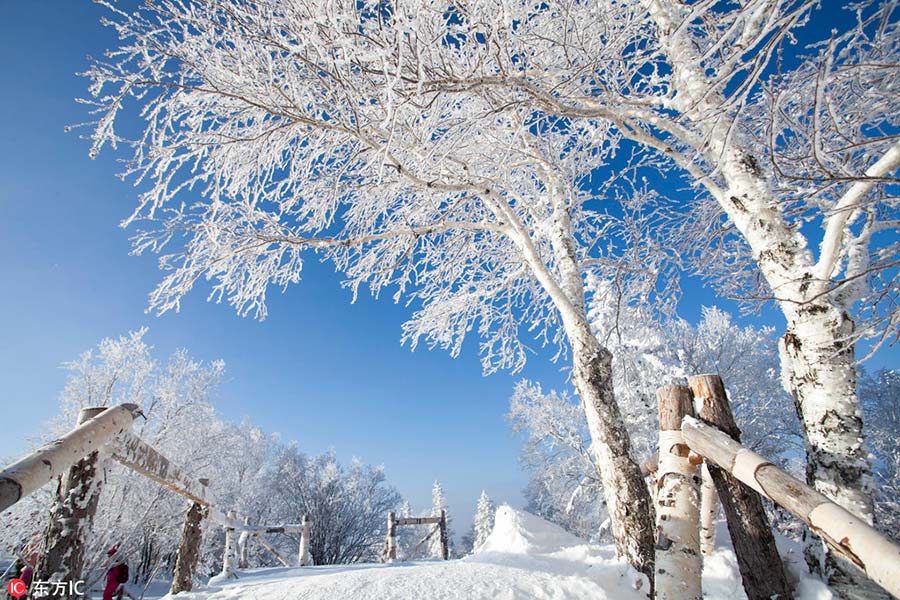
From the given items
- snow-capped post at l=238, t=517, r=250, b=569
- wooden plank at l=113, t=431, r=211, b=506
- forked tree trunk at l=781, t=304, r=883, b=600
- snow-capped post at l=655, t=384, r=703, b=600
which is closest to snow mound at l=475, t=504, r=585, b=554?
snow-capped post at l=655, t=384, r=703, b=600

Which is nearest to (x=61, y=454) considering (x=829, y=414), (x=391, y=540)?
(x=829, y=414)

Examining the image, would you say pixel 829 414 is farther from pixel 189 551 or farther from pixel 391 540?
pixel 391 540

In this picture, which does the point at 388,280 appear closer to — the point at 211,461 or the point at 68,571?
the point at 68,571

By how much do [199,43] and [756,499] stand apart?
559 cm

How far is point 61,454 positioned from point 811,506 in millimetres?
3971

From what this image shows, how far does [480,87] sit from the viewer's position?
3523 mm

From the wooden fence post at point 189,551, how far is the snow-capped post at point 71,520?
1.90 meters

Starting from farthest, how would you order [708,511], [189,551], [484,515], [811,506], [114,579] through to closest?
[484,515] < [114,579] < [189,551] < [708,511] < [811,506]

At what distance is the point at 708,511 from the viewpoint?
323cm

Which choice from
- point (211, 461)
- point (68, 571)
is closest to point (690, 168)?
point (68, 571)

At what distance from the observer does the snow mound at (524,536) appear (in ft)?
12.9

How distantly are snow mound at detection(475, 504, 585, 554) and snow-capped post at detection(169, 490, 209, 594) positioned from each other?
314cm

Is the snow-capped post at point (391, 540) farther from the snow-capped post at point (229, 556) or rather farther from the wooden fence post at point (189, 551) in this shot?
the wooden fence post at point (189, 551)

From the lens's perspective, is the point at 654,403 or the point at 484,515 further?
the point at 484,515
